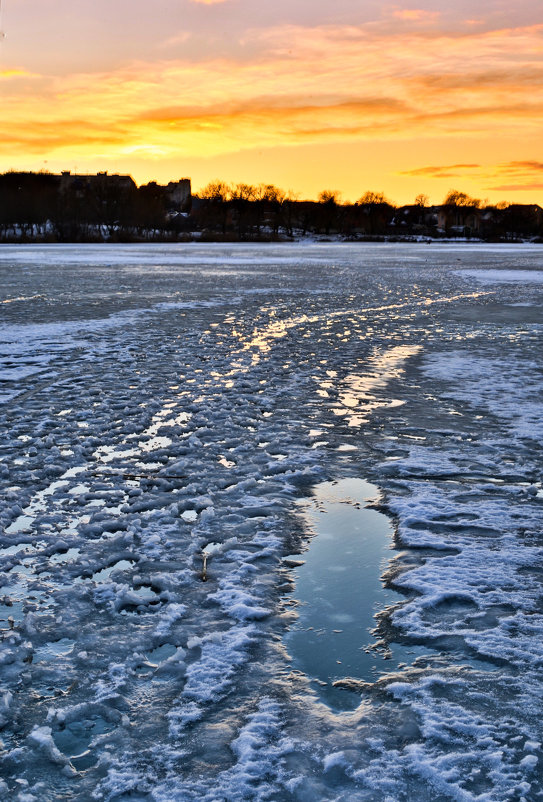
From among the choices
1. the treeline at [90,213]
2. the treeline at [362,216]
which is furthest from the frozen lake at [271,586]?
the treeline at [362,216]

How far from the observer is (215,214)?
12206cm

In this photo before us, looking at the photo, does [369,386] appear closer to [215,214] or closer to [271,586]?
[271,586]

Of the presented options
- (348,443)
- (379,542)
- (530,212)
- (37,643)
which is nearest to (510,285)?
(348,443)

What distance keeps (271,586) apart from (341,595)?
1.09 ft

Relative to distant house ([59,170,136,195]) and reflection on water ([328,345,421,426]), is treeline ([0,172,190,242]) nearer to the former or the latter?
distant house ([59,170,136,195])

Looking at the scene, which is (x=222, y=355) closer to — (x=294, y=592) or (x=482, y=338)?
(x=482, y=338)

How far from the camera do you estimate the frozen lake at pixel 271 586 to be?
2.30 metres

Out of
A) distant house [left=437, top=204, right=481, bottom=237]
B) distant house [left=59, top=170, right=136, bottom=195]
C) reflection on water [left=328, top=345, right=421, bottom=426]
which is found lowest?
reflection on water [left=328, top=345, right=421, bottom=426]

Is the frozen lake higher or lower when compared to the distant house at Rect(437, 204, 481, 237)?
lower

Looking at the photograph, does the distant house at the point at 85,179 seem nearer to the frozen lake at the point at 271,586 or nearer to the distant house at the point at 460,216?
the distant house at the point at 460,216

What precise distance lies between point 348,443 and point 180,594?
106 inches

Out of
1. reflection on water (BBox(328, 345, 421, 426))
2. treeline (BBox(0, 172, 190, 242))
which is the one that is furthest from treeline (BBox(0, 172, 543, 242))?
reflection on water (BBox(328, 345, 421, 426))

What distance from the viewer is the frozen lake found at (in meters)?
2.30

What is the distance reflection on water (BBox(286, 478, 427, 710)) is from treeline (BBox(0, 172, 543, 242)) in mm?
62782
